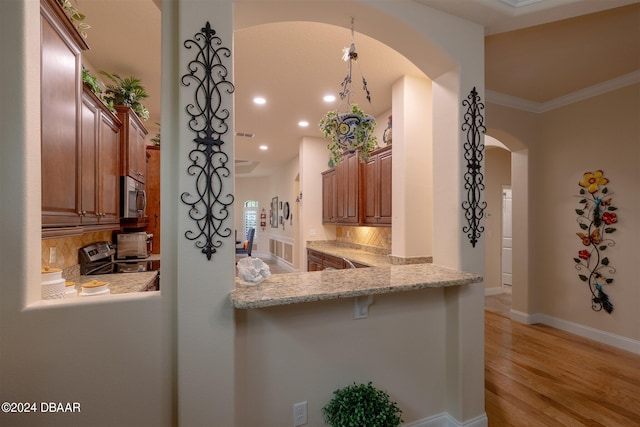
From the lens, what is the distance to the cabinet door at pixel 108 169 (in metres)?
2.26

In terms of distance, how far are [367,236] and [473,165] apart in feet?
8.98

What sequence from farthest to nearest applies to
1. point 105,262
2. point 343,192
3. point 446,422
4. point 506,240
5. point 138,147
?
1. point 506,240
2. point 343,192
3. point 138,147
4. point 105,262
5. point 446,422

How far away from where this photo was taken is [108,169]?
245 cm

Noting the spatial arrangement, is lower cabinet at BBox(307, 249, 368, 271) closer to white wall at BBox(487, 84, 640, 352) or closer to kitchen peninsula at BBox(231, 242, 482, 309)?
kitchen peninsula at BBox(231, 242, 482, 309)

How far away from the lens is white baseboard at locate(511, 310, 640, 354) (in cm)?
308

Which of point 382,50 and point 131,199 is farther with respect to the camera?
point 131,199

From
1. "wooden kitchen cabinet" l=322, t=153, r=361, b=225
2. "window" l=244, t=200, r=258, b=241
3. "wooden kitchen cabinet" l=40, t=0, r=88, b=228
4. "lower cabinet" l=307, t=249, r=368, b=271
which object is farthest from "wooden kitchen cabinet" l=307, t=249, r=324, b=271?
"window" l=244, t=200, r=258, b=241

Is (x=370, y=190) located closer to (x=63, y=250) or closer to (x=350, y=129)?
(x=350, y=129)

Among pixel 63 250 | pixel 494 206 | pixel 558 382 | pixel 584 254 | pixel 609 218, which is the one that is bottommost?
pixel 558 382

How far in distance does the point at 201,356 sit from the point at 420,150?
2783 mm

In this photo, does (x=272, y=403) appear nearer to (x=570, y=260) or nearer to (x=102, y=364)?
(x=102, y=364)

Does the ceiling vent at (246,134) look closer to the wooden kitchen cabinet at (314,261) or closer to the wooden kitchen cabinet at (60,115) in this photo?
the wooden kitchen cabinet at (314,261)

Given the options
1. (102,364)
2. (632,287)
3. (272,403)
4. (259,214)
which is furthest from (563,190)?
(259,214)

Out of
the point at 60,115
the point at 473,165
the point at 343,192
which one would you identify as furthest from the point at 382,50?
Answer: the point at 60,115
